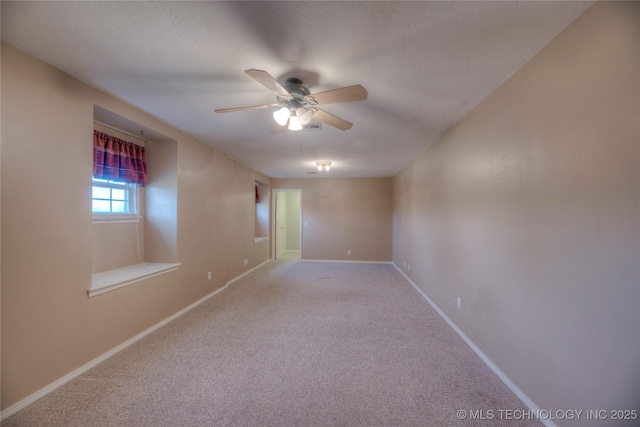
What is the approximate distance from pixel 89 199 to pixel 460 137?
3596mm

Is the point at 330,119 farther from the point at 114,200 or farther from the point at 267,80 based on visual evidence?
the point at 114,200

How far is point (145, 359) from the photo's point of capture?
88.7 inches

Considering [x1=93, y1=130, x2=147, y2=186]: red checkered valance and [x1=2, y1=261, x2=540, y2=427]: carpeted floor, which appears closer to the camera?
[x1=2, y1=261, x2=540, y2=427]: carpeted floor

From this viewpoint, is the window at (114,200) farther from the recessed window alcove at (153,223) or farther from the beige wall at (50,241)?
the beige wall at (50,241)

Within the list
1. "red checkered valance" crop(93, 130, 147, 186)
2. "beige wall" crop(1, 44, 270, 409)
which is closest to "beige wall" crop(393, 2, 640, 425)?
"beige wall" crop(1, 44, 270, 409)

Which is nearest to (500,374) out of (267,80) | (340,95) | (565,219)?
(565,219)

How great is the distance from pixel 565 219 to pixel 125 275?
3644 millimetres

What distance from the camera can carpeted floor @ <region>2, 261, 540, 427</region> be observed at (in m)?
1.64

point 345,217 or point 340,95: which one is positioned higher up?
point 340,95

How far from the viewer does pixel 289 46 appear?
5.15ft

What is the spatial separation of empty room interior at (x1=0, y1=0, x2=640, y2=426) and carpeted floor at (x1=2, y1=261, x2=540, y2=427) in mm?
24

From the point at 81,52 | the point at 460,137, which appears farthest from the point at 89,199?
the point at 460,137

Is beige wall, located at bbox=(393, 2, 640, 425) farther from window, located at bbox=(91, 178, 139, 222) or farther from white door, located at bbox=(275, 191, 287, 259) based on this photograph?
white door, located at bbox=(275, 191, 287, 259)

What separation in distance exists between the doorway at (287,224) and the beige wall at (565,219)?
223 inches
